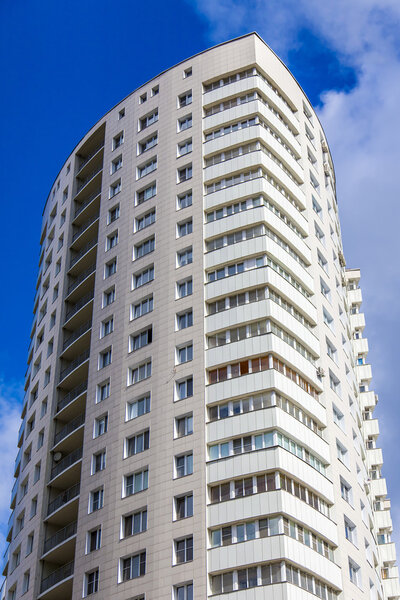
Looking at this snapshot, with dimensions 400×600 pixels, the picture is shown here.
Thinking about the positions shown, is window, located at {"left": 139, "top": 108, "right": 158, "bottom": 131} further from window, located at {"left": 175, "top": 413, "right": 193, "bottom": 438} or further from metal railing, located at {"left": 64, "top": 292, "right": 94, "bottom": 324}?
window, located at {"left": 175, "top": 413, "right": 193, "bottom": 438}

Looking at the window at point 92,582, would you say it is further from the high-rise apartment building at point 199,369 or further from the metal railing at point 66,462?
the metal railing at point 66,462

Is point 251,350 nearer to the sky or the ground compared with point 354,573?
nearer to the sky

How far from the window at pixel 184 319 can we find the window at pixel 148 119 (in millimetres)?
19853

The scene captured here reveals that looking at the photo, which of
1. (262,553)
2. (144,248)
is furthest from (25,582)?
(144,248)

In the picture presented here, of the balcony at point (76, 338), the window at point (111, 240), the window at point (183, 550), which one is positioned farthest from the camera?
the window at point (111, 240)

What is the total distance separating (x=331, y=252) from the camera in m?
74.8

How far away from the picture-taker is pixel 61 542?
63.9m

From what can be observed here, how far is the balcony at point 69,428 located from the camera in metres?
68.4

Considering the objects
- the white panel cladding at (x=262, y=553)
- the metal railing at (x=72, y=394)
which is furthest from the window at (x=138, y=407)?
the white panel cladding at (x=262, y=553)

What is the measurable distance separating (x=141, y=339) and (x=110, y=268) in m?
9.30

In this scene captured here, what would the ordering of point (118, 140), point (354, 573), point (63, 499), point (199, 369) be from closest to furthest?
point (354, 573) < point (199, 369) < point (63, 499) < point (118, 140)

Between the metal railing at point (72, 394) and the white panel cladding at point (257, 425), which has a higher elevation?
the metal railing at point (72, 394)

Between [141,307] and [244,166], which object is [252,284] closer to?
[141,307]

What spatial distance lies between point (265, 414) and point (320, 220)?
23262mm
